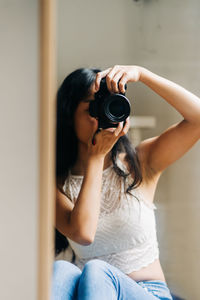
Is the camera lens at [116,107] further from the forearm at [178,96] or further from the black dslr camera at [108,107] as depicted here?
the forearm at [178,96]

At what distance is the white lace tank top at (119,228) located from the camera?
841mm

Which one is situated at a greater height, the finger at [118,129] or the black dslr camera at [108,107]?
the black dslr camera at [108,107]

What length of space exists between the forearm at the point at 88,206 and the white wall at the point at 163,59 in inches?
9.8

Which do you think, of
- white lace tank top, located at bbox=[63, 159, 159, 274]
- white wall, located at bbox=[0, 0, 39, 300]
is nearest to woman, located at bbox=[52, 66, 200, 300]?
white lace tank top, located at bbox=[63, 159, 159, 274]

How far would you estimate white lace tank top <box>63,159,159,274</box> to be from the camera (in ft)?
2.76

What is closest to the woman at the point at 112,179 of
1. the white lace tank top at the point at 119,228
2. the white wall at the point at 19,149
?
the white lace tank top at the point at 119,228

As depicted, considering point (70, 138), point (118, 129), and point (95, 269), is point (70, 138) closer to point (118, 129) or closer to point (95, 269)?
point (118, 129)

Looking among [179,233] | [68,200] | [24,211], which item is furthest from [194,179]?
[24,211]

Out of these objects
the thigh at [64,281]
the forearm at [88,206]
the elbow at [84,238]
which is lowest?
the thigh at [64,281]

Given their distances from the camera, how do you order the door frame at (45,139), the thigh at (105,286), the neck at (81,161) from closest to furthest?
the door frame at (45,139) → the thigh at (105,286) → the neck at (81,161)

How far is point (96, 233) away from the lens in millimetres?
838

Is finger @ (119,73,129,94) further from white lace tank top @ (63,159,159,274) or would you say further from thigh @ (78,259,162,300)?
thigh @ (78,259,162,300)

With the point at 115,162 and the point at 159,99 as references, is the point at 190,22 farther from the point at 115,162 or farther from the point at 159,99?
the point at 115,162

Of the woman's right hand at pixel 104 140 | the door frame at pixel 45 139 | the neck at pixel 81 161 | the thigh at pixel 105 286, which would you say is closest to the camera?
the door frame at pixel 45 139
